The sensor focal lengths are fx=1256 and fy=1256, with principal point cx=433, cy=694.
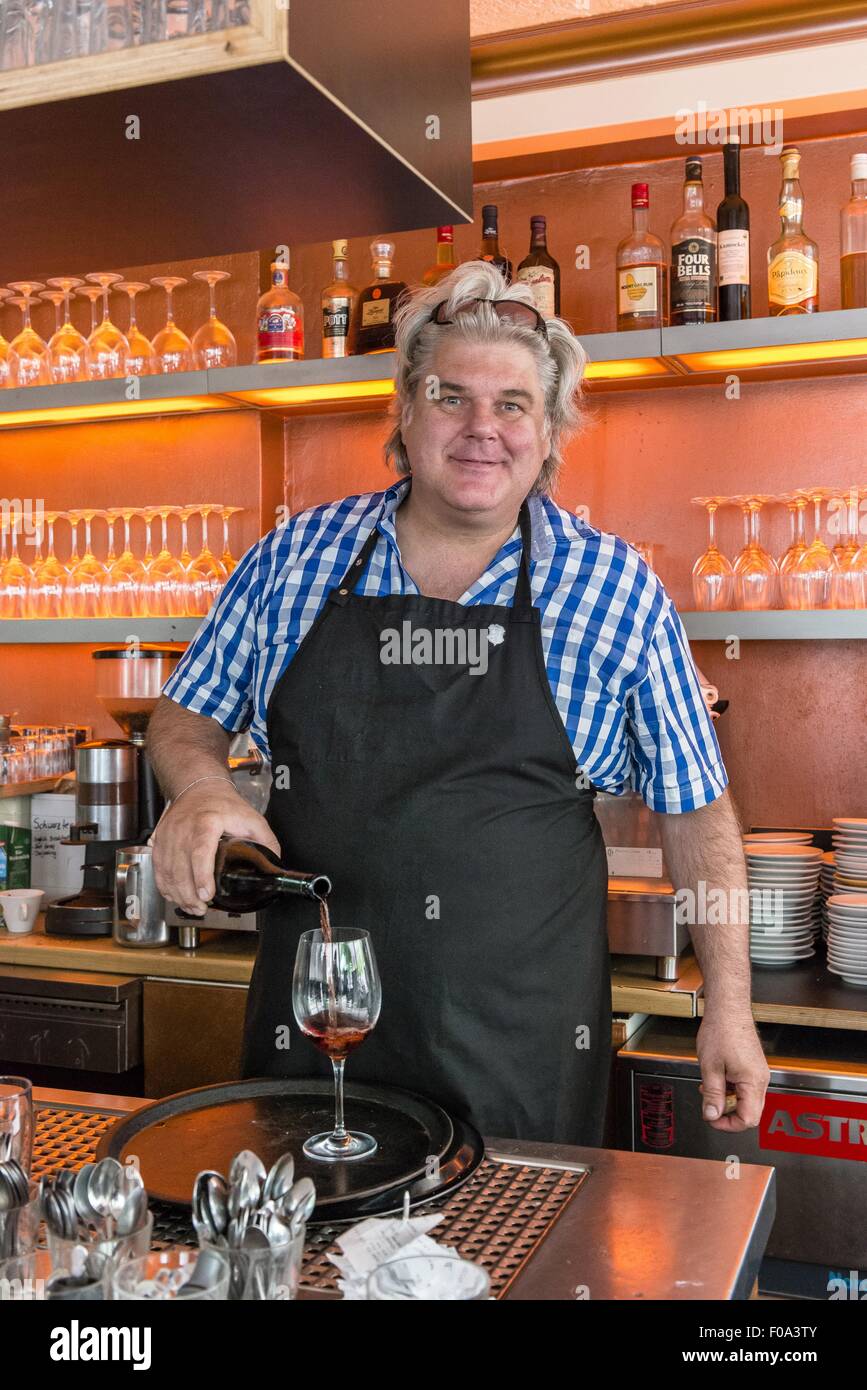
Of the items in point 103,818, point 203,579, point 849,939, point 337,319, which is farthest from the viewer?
point 203,579

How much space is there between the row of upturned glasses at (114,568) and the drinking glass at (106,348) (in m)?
0.38

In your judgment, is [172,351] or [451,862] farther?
[172,351]

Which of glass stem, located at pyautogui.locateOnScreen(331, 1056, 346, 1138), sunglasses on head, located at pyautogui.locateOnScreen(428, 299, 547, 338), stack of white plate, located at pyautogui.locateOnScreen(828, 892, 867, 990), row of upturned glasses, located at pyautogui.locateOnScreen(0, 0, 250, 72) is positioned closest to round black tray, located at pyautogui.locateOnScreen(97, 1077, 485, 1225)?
glass stem, located at pyautogui.locateOnScreen(331, 1056, 346, 1138)

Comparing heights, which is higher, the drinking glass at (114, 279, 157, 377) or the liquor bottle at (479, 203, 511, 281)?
the liquor bottle at (479, 203, 511, 281)

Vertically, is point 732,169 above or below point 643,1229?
above

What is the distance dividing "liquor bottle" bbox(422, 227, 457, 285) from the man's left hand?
6.55ft

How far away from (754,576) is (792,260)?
0.68 meters

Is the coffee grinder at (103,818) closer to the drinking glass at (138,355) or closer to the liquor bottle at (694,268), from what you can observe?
the drinking glass at (138,355)

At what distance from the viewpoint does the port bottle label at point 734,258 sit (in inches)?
108

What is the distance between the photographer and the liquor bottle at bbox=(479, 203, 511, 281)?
9.48 ft

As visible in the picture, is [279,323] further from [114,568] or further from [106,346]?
[114,568]

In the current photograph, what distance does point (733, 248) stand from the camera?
275 centimetres

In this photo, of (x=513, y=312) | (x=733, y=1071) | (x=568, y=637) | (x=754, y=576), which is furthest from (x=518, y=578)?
(x=754, y=576)

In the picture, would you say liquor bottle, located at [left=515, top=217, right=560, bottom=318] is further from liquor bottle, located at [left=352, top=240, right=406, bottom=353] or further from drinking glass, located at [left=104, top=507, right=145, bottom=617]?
drinking glass, located at [left=104, top=507, right=145, bottom=617]
